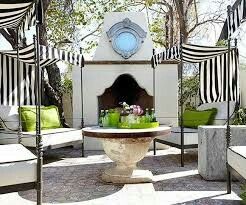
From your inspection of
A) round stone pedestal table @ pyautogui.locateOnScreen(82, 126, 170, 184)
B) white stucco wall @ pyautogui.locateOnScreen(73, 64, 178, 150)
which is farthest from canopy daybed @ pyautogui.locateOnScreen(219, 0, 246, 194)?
white stucco wall @ pyautogui.locateOnScreen(73, 64, 178, 150)

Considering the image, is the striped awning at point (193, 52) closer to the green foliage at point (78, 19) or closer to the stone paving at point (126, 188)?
the stone paving at point (126, 188)

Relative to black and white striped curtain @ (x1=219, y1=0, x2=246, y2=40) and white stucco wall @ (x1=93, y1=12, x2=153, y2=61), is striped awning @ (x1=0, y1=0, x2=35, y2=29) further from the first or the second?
white stucco wall @ (x1=93, y1=12, x2=153, y2=61)

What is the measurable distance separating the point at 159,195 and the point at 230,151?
1.01m

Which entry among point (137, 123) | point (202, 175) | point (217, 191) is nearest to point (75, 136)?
point (137, 123)

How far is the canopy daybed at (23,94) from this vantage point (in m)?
3.45

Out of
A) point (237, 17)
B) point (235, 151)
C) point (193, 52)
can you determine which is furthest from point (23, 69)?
point (235, 151)

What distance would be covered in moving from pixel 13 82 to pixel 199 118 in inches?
160

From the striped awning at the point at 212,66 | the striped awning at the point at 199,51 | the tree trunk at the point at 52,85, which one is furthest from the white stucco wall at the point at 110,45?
the striped awning at the point at 199,51

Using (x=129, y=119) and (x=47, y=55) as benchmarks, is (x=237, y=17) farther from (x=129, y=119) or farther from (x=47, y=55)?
(x=47, y=55)

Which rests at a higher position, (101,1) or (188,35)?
(101,1)

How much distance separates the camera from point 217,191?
455 centimetres

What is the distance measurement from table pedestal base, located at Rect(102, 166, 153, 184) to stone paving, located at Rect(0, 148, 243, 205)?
107mm

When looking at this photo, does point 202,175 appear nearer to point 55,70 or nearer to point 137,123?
point 137,123

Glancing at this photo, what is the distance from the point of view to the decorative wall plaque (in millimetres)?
8750
